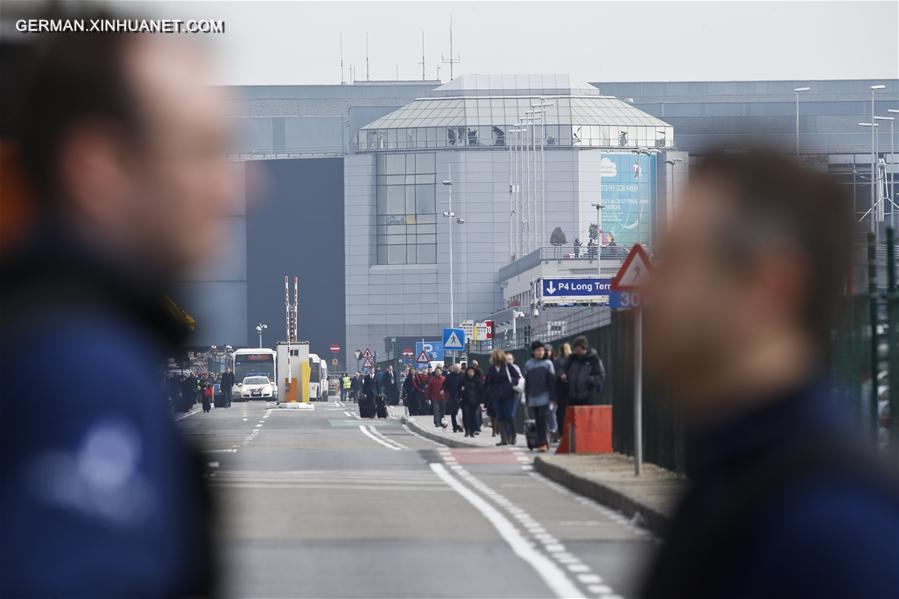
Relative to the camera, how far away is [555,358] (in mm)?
34281

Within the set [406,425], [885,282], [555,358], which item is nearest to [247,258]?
[406,425]

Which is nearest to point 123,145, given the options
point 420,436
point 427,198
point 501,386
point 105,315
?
point 105,315

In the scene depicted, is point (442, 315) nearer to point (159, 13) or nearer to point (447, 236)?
point (447, 236)

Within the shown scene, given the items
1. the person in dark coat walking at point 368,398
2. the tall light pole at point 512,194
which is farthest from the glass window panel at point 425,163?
the person in dark coat walking at point 368,398

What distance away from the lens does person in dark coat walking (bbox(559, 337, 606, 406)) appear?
3022 cm

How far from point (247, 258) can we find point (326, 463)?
116m

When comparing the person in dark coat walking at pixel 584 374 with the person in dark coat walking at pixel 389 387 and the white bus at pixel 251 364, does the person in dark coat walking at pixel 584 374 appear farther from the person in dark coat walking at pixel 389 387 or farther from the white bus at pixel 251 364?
the white bus at pixel 251 364

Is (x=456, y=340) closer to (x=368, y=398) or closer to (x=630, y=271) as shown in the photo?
(x=368, y=398)

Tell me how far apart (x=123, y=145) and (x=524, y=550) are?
46.9ft

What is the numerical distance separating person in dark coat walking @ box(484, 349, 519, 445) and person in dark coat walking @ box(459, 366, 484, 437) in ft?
22.0

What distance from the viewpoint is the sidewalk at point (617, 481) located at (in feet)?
62.0

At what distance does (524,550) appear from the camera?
52.9 ft

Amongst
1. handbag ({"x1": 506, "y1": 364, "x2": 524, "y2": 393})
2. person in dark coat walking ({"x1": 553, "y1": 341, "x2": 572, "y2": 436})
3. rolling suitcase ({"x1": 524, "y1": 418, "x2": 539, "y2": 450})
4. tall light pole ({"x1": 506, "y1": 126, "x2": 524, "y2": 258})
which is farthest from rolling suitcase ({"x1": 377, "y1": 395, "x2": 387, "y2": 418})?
tall light pole ({"x1": 506, "y1": 126, "x2": 524, "y2": 258})

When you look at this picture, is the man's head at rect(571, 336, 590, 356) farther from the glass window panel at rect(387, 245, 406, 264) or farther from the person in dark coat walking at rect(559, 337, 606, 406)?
the glass window panel at rect(387, 245, 406, 264)
